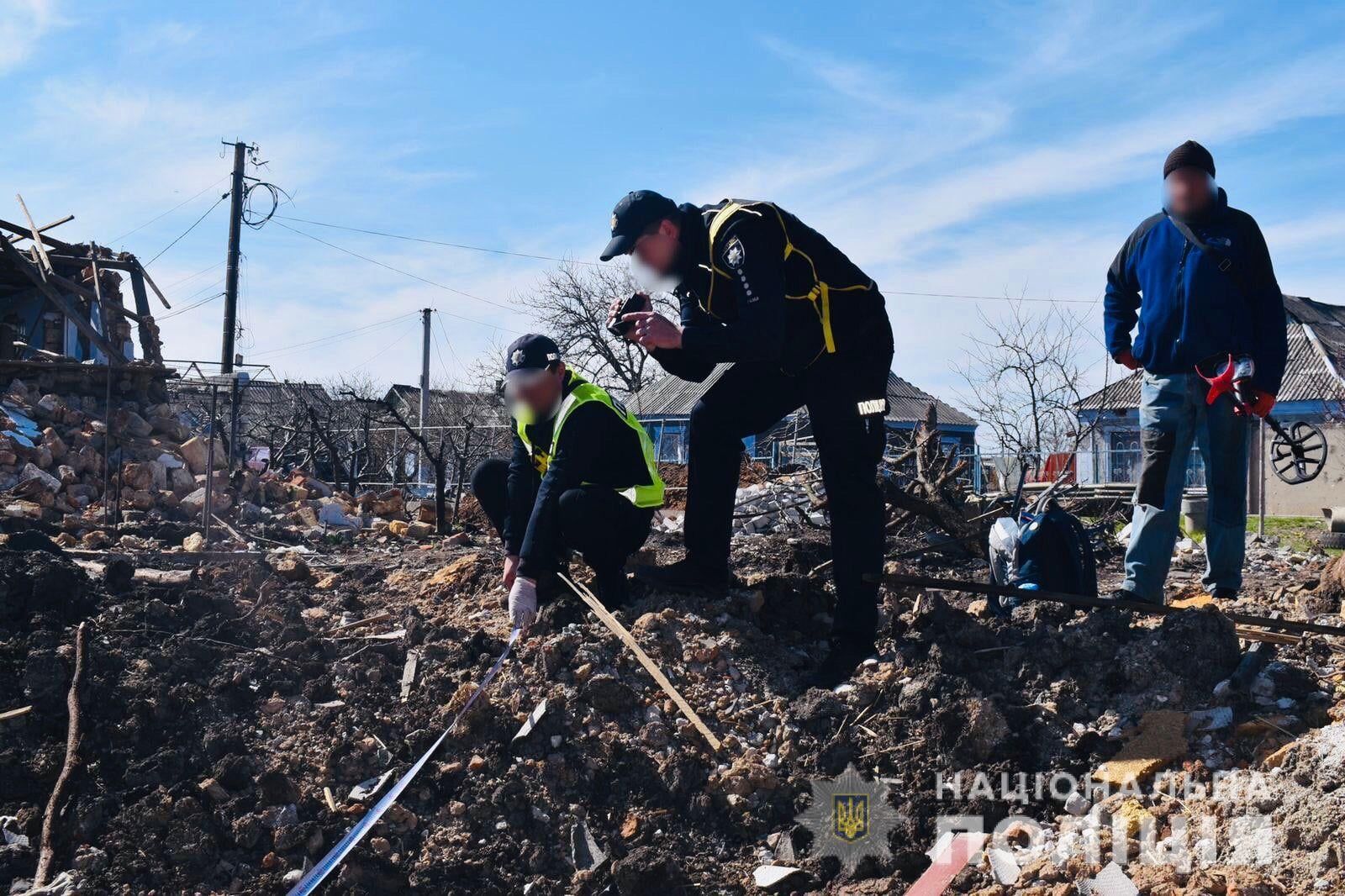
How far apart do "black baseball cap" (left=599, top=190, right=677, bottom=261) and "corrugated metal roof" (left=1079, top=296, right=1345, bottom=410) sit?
19.3 metres

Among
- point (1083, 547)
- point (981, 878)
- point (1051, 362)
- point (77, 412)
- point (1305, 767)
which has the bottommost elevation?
point (981, 878)

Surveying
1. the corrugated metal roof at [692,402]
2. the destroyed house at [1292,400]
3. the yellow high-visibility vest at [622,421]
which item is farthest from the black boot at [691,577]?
the corrugated metal roof at [692,402]

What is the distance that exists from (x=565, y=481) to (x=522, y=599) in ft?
1.58

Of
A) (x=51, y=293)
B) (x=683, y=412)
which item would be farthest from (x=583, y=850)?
(x=683, y=412)

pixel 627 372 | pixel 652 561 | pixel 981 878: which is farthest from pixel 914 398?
pixel 981 878

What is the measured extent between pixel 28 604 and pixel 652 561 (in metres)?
2.64

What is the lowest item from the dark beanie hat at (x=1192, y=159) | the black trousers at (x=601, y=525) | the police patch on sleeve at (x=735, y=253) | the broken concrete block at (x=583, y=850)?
→ the broken concrete block at (x=583, y=850)

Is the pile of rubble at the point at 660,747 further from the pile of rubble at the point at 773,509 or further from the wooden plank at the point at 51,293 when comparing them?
the wooden plank at the point at 51,293

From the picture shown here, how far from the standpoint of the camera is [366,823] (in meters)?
3.13

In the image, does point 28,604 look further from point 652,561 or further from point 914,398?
point 914,398

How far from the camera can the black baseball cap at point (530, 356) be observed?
4.38 meters

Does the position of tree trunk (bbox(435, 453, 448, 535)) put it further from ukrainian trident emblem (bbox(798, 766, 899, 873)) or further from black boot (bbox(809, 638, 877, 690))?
ukrainian trident emblem (bbox(798, 766, 899, 873))

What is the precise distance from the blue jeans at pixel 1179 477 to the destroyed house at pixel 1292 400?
17135 millimetres

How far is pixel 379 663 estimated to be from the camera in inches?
163
